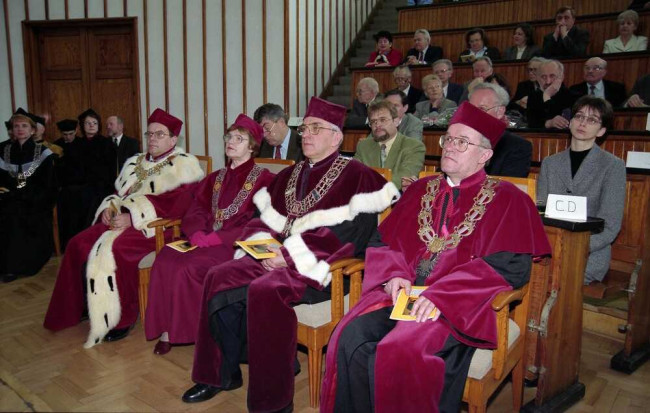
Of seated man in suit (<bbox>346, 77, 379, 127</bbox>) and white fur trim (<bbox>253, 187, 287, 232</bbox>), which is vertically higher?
seated man in suit (<bbox>346, 77, 379, 127</bbox>)


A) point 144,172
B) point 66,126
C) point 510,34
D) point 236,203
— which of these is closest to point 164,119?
point 144,172

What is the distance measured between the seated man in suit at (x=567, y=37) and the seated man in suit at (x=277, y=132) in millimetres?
3094

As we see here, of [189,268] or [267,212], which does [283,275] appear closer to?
[267,212]

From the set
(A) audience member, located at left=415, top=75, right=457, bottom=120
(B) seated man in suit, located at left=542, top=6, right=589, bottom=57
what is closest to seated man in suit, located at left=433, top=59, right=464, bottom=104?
(A) audience member, located at left=415, top=75, right=457, bottom=120

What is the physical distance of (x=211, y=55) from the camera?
6.11m

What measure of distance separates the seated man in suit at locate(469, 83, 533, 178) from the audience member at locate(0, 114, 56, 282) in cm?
379

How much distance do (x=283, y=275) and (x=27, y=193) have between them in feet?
10.7

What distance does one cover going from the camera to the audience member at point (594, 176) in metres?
2.73

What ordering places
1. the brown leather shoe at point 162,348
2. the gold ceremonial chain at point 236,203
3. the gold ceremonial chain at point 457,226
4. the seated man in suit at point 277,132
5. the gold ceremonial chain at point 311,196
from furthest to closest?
the seated man in suit at point 277,132
the gold ceremonial chain at point 236,203
the brown leather shoe at point 162,348
the gold ceremonial chain at point 311,196
the gold ceremonial chain at point 457,226

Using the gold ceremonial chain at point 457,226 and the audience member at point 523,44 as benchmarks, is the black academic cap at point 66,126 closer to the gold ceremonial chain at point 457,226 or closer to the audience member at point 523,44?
the gold ceremonial chain at point 457,226

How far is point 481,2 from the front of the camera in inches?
271

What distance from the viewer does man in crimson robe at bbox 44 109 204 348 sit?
10.2 feet

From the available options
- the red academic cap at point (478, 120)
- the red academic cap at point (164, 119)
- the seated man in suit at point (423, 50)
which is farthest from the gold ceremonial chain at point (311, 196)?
the seated man in suit at point (423, 50)

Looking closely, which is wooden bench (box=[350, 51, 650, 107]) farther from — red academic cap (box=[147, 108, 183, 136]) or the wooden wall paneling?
the wooden wall paneling
